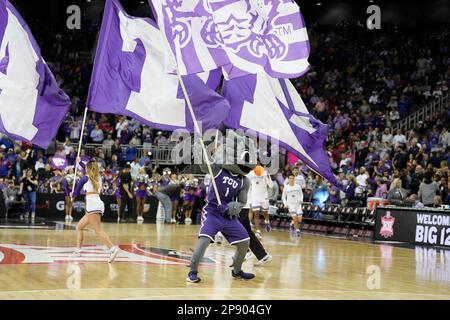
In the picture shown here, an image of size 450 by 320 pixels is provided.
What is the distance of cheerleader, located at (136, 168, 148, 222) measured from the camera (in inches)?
1219

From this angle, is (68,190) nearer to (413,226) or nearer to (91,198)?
(413,226)

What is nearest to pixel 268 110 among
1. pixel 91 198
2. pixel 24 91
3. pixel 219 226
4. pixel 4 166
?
pixel 91 198

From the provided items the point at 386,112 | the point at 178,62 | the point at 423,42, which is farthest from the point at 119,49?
the point at 423,42

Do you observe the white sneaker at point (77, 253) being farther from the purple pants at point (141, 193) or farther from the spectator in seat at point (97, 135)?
the spectator in seat at point (97, 135)

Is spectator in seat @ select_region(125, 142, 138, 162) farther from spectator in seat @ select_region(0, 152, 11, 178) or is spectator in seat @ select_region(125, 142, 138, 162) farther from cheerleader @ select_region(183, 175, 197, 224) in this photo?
spectator in seat @ select_region(0, 152, 11, 178)

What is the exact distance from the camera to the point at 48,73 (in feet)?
52.3

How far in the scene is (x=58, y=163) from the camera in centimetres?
3247

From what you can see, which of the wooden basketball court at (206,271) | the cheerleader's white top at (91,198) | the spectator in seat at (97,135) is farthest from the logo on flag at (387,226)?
the spectator in seat at (97,135)

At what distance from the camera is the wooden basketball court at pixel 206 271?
11180 millimetres

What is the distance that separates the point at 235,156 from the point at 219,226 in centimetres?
117

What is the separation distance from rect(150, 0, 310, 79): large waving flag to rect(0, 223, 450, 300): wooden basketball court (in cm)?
388

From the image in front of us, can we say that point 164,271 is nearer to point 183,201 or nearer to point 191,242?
point 191,242

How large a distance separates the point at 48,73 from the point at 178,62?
3.07 metres

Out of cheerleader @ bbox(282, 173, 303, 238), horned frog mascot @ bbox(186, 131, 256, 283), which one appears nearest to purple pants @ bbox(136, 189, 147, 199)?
cheerleader @ bbox(282, 173, 303, 238)
